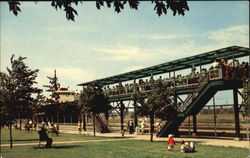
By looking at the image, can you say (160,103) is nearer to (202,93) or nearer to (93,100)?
(202,93)

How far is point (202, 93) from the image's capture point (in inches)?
991

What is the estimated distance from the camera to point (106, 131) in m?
41.5

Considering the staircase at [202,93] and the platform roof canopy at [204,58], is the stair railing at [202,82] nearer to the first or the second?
the staircase at [202,93]

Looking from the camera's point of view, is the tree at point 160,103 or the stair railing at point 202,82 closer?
the stair railing at point 202,82

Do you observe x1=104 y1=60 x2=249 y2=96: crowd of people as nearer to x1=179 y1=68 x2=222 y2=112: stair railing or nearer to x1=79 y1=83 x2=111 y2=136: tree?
x1=179 y1=68 x2=222 y2=112: stair railing

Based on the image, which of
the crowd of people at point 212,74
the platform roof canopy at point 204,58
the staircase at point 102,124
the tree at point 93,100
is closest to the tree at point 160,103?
the crowd of people at point 212,74

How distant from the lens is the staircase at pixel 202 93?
24.1 meters

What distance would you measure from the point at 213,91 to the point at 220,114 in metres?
20.4

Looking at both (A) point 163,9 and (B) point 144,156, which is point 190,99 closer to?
(B) point 144,156

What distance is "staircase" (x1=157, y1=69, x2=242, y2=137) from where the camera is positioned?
2411cm

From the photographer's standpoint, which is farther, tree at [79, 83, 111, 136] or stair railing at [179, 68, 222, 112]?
tree at [79, 83, 111, 136]

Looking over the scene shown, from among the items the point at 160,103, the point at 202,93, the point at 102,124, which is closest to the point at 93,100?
the point at 160,103

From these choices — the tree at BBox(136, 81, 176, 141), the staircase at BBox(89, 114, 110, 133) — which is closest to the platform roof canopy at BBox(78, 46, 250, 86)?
the tree at BBox(136, 81, 176, 141)

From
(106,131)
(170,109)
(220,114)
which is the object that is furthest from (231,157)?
(220,114)
